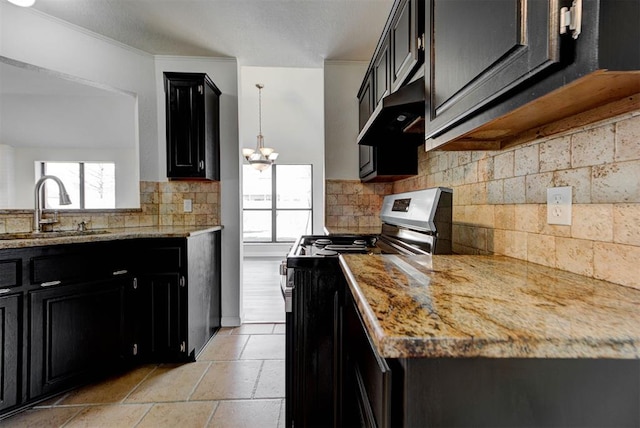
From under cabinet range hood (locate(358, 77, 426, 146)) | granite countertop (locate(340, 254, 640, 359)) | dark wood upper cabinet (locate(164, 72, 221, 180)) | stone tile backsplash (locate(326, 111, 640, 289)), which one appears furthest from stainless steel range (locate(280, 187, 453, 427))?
dark wood upper cabinet (locate(164, 72, 221, 180))

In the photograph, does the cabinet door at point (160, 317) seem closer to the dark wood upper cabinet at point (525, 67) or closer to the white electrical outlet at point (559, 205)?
the dark wood upper cabinet at point (525, 67)

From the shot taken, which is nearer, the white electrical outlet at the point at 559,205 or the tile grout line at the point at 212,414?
the white electrical outlet at the point at 559,205

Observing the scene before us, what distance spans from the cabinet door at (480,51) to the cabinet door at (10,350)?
2.28m

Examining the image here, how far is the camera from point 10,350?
1682 mm

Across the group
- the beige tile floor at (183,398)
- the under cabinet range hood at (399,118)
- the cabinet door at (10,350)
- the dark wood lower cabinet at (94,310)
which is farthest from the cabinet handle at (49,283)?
the under cabinet range hood at (399,118)

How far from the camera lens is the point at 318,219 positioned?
7238 millimetres

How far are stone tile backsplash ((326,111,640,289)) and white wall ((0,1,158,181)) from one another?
272 cm

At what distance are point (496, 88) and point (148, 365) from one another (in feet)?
8.79

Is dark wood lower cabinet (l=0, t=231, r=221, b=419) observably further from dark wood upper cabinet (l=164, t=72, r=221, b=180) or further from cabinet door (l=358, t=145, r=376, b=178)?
cabinet door (l=358, t=145, r=376, b=178)

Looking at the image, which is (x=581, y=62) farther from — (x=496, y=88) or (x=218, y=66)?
(x=218, y=66)

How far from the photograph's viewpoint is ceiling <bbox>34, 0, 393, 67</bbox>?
2.23 metres

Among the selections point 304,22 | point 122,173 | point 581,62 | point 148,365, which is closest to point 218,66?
point 304,22

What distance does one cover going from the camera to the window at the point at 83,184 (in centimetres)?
248

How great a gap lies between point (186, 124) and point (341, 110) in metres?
1.44
